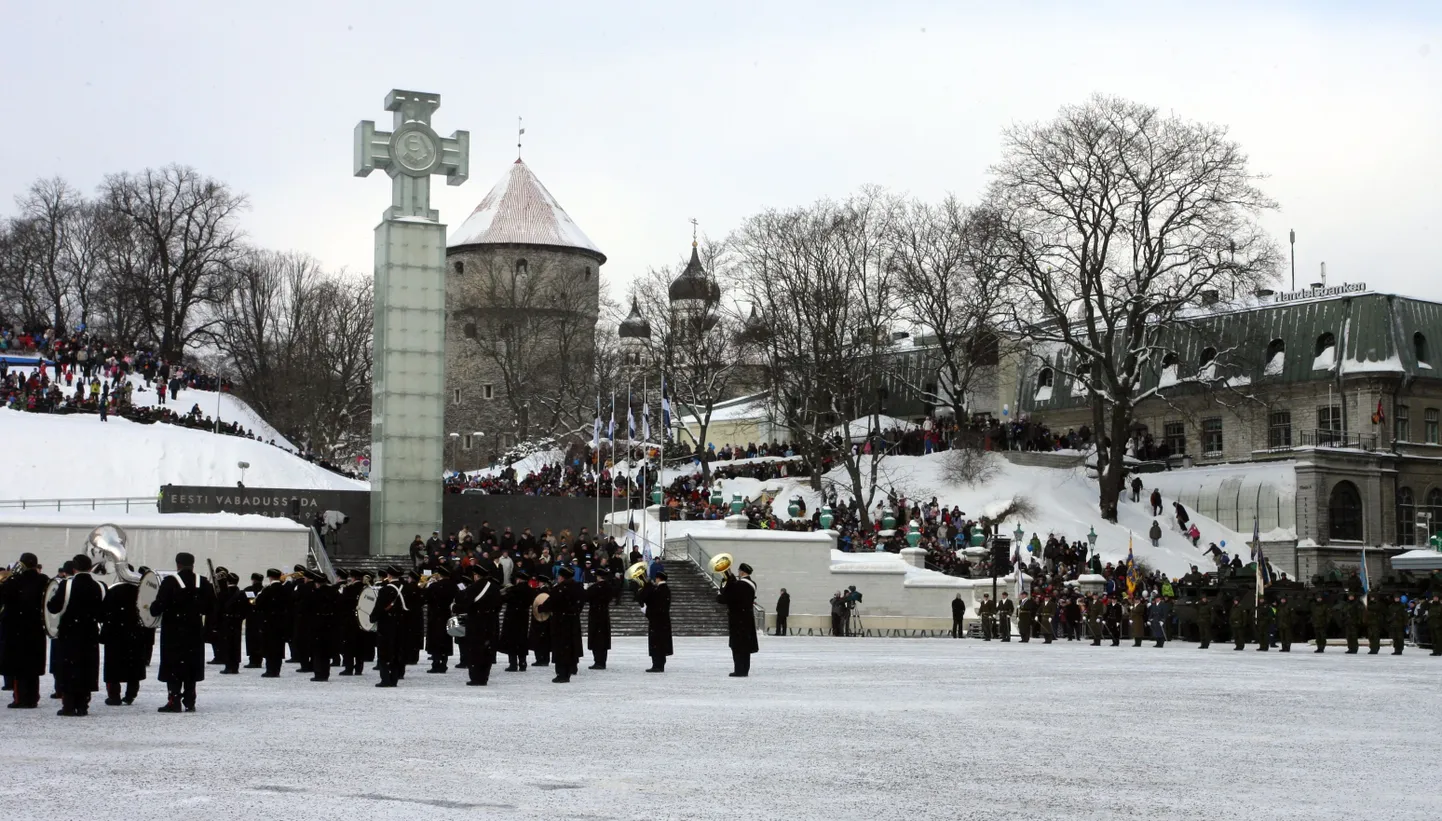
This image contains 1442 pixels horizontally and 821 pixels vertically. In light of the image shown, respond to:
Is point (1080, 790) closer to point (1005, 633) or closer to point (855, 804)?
point (855, 804)

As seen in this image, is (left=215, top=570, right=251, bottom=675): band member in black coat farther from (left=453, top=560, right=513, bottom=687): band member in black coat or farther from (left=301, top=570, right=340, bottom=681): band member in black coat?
(left=453, top=560, right=513, bottom=687): band member in black coat

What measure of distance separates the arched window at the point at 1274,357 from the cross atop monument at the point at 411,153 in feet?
115

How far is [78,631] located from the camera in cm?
A: 1577

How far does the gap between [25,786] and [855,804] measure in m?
4.82

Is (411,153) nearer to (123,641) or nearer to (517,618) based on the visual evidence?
(517,618)

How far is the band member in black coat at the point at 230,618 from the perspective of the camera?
23.0 m

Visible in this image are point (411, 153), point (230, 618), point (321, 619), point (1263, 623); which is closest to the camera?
point (321, 619)

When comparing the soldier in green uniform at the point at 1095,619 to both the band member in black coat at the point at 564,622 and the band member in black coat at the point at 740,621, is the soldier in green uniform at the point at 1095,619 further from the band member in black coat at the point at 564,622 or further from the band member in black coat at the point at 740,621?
the band member in black coat at the point at 564,622

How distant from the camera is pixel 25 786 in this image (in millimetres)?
10500

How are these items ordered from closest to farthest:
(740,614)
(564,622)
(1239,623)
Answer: (564,622)
(740,614)
(1239,623)

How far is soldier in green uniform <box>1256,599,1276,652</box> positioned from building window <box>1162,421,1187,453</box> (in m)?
34.6

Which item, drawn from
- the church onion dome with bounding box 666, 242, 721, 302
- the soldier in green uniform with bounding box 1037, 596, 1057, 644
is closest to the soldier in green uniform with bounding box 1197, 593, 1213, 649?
the soldier in green uniform with bounding box 1037, 596, 1057, 644

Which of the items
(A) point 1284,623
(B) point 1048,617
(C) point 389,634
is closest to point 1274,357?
(B) point 1048,617

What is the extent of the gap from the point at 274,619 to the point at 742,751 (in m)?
11.4
